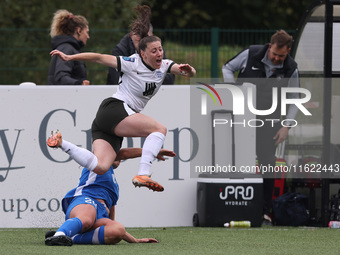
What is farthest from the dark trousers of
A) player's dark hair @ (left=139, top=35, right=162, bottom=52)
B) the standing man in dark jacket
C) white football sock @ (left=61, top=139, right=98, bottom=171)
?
white football sock @ (left=61, top=139, right=98, bottom=171)

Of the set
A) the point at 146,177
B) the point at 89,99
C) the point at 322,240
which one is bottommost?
the point at 322,240

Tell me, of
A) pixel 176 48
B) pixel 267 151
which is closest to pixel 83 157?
pixel 267 151

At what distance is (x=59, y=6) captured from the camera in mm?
18141

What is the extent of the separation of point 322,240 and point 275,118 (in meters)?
2.24

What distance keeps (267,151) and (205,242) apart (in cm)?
243

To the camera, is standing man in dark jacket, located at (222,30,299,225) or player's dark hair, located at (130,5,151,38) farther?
standing man in dark jacket, located at (222,30,299,225)

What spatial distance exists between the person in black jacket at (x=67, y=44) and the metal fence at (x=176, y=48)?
2454 millimetres

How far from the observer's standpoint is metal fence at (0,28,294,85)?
13.0 meters

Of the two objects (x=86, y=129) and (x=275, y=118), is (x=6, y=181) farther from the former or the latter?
(x=275, y=118)

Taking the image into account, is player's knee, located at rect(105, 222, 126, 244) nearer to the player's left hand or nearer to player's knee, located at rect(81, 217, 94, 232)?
player's knee, located at rect(81, 217, 94, 232)

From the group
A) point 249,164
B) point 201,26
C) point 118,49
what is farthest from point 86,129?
point 201,26

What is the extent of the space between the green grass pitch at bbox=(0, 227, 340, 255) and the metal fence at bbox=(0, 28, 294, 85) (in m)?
3.87

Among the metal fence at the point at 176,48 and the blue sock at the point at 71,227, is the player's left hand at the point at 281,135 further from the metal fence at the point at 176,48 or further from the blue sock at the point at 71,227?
the blue sock at the point at 71,227

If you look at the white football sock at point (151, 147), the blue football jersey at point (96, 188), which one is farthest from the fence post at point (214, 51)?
the blue football jersey at point (96, 188)
